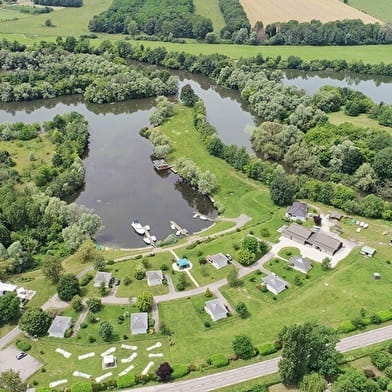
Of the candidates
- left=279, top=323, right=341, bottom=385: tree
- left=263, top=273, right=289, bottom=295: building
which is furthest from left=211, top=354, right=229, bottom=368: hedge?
left=263, top=273, right=289, bottom=295: building

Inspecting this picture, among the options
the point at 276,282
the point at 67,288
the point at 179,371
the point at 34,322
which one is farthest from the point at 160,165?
the point at 179,371

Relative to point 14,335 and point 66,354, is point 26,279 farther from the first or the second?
point 66,354

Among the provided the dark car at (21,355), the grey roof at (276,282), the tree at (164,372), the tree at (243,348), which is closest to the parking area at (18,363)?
the dark car at (21,355)

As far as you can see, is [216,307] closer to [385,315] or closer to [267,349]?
[267,349]

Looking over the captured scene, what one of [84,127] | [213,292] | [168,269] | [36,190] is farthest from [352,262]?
[84,127]

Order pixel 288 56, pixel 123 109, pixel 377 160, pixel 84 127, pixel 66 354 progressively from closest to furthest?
pixel 66 354, pixel 377 160, pixel 84 127, pixel 123 109, pixel 288 56

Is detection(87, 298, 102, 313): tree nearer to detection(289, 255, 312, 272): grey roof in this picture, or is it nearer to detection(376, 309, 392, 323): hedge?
detection(289, 255, 312, 272): grey roof
